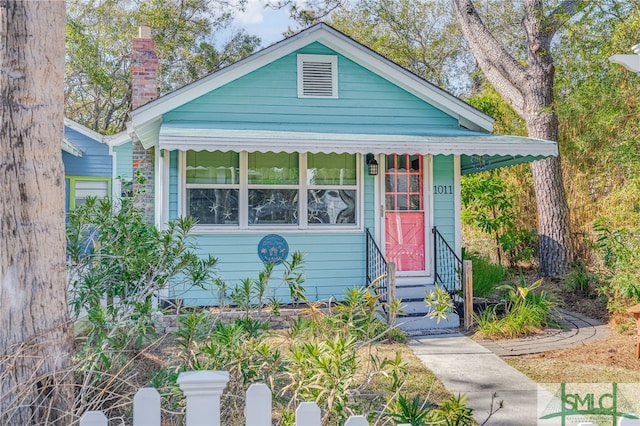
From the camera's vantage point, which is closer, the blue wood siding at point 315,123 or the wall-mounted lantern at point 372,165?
the blue wood siding at point 315,123

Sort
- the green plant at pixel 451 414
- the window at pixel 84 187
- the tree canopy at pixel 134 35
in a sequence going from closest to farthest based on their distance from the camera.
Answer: the green plant at pixel 451 414 < the window at pixel 84 187 < the tree canopy at pixel 134 35

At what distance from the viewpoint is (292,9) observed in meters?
16.0

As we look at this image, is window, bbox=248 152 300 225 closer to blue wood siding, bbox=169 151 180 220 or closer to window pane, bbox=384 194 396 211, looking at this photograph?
blue wood siding, bbox=169 151 180 220

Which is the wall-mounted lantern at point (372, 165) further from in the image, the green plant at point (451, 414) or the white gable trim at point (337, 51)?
the green plant at point (451, 414)

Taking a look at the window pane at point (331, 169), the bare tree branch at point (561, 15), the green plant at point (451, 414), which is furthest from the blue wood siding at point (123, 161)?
the green plant at point (451, 414)

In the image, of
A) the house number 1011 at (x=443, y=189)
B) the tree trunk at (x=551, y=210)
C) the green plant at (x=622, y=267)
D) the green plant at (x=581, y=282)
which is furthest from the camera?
the tree trunk at (x=551, y=210)

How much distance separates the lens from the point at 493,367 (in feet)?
20.2

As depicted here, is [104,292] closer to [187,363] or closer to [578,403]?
[187,363]

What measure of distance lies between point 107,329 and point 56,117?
1613 millimetres

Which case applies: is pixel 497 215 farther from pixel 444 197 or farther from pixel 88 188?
pixel 88 188

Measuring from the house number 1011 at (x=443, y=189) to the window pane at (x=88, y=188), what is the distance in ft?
38.0

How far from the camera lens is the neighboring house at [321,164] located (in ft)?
29.4

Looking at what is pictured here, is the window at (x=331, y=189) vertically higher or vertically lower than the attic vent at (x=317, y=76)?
lower

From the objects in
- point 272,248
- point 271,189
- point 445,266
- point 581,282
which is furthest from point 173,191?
point 581,282
